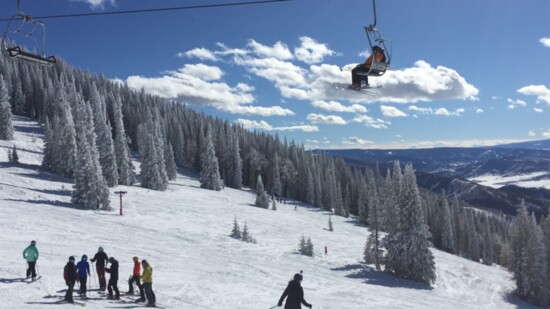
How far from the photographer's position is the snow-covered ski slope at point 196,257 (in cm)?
1897

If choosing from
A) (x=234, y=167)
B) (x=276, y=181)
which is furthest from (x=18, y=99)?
(x=276, y=181)

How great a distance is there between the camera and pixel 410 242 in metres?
39.3

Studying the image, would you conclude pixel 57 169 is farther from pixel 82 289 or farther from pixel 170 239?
pixel 82 289

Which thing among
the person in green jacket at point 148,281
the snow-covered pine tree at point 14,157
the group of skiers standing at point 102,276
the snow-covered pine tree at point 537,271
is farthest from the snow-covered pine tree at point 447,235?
the person in green jacket at point 148,281

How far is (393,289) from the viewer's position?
32188 millimetres

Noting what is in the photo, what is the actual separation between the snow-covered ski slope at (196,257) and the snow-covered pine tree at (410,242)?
172 centimetres

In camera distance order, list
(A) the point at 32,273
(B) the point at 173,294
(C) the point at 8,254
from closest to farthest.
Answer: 1. (A) the point at 32,273
2. (B) the point at 173,294
3. (C) the point at 8,254

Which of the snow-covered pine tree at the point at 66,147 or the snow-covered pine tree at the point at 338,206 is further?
the snow-covered pine tree at the point at 338,206

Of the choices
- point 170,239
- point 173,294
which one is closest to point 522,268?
point 170,239

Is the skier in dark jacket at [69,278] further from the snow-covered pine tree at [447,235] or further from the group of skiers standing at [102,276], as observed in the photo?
the snow-covered pine tree at [447,235]

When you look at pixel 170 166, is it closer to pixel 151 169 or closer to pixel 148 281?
pixel 151 169

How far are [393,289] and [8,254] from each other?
25.9 meters

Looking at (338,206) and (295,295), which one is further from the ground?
(295,295)

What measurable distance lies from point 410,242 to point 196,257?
21285 mm
